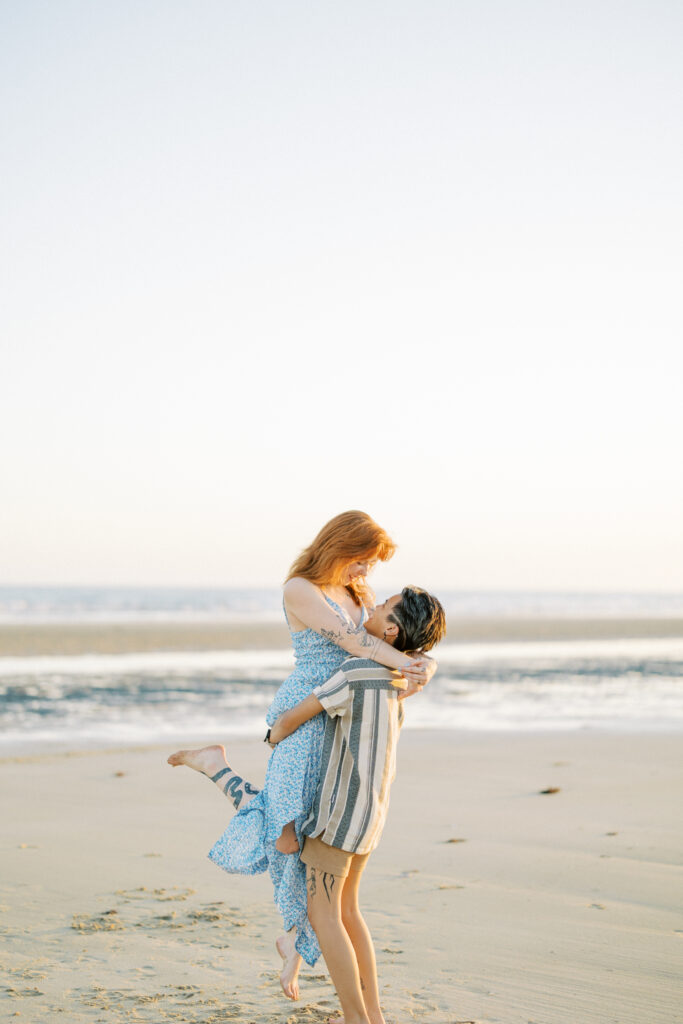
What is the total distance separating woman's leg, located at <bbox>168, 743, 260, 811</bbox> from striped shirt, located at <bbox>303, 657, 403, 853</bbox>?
1.42 ft

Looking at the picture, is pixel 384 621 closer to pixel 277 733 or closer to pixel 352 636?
pixel 352 636

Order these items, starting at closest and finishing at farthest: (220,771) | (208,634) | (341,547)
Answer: (341,547) → (220,771) → (208,634)

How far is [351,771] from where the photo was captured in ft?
11.7

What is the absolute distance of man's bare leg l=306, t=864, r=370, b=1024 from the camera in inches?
140

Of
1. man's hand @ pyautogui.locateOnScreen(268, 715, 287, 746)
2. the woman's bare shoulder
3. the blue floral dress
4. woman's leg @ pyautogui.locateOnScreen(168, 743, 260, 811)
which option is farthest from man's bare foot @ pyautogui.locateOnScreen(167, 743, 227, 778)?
the woman's bare shoulder

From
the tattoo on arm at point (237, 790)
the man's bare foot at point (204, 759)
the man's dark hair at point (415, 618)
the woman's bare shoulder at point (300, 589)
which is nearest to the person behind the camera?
the man's dark hair at point (415, 618)

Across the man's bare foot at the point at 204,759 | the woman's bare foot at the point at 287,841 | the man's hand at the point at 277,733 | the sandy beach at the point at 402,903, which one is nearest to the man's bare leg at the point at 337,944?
the woman's bare foot at the point at 287,841

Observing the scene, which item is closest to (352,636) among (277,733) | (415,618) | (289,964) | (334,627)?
(334,627)

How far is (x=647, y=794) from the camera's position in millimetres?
8031

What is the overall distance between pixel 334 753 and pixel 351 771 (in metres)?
0.09

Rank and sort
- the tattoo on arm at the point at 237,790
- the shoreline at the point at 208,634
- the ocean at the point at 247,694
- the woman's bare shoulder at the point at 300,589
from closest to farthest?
the woman's bare shoulder at the point at 300,589 < the tattoo on arm at the point at 237,790 < the ocean at the point at 247,694 < the shoreline at the point at 208,634

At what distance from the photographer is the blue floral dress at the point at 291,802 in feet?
12.0

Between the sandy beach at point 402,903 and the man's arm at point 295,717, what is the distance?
120cm

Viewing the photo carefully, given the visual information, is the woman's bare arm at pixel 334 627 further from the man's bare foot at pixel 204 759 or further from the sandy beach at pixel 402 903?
the sandy beach at pixel 402 903
